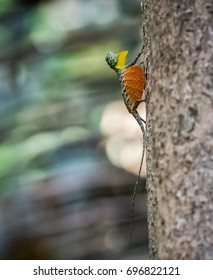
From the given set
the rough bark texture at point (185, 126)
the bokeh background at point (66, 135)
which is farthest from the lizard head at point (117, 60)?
the bokeh background at point (66, 135)

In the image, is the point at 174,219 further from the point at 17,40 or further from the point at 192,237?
the point at 17,40

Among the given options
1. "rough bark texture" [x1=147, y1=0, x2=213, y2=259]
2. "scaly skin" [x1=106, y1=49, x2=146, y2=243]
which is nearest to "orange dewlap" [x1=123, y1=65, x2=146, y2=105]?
"scaly skin" [x1=106, y1=49, x2=146, y2=243]

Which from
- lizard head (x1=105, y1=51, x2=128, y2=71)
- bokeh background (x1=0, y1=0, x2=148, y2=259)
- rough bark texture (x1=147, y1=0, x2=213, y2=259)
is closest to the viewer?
rough bark texture (x1=147, y1=0, x2=213, y2=259)

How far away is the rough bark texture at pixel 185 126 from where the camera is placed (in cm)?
112

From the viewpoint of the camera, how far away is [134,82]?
4.66 feet

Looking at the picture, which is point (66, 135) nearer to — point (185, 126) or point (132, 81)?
point (132, 81)

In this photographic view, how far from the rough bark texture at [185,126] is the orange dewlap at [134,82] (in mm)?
212

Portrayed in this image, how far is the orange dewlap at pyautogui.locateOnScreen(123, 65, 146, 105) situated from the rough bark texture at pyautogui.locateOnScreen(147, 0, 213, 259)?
0.21 meters

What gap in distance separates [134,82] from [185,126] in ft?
1.05

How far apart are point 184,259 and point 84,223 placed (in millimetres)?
2843

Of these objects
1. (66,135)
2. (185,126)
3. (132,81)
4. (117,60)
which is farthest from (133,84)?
(66,135)

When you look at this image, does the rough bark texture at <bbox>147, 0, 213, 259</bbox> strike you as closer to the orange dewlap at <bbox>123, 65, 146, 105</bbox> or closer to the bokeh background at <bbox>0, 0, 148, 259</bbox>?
the orange dewlap at <bbox>123, 65, 146, 105</bbox>

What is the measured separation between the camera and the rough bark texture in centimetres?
112

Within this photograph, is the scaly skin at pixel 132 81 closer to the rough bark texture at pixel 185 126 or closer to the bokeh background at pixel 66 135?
the rough bark texture at pixel 185 126
